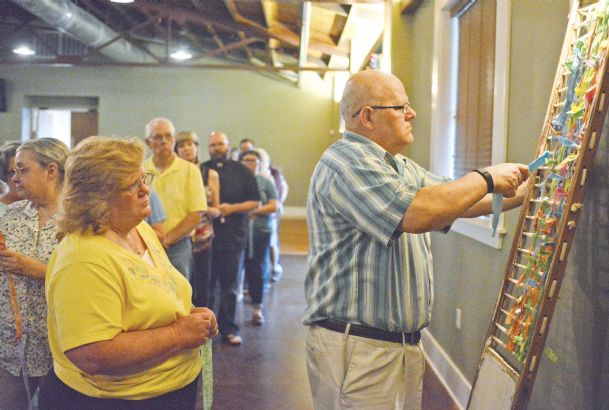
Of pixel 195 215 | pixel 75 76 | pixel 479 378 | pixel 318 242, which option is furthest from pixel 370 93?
pixel 75 76

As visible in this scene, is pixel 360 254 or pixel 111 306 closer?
pixel 111 306

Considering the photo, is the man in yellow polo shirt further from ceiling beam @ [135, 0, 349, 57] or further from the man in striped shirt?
ceiling beam @ [135, 0, 349, 57]

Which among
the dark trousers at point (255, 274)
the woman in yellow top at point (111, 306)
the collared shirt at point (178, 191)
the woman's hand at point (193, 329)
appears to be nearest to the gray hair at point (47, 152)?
the woman in yellow top at point (111, 306)

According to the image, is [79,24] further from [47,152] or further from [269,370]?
[47,152]

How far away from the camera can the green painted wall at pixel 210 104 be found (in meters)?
15.2

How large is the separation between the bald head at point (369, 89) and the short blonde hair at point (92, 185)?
654 millimetres

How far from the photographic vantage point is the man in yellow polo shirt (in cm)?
398

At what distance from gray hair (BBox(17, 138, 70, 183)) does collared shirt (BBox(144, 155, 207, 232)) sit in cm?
157

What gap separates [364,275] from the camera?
1862 mm

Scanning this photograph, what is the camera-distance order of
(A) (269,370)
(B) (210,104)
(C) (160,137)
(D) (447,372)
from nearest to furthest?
(C) (160,137) → (D) (447,372) → (A) (269,370) → (B) (210,104)

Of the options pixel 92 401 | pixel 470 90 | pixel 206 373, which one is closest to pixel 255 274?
pixel 470 90

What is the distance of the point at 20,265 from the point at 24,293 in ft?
0.42

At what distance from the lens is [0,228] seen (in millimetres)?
2318

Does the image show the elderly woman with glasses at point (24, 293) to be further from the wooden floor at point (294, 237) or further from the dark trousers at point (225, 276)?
the wooden floor at point (294, 237)
